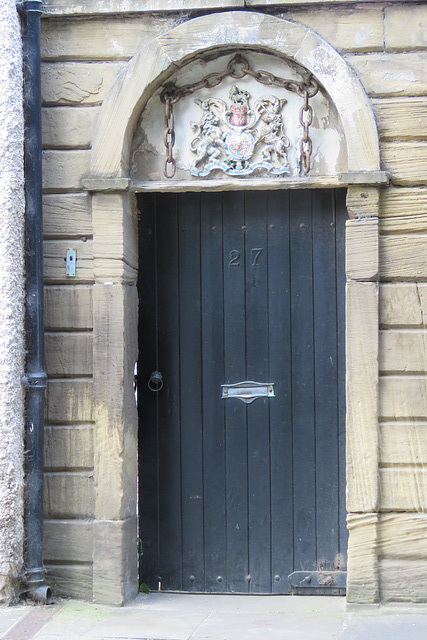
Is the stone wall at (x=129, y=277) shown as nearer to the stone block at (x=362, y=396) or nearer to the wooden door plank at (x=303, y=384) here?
the stone block at (x=362, y=396)

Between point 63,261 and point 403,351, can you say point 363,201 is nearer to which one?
point 403,351

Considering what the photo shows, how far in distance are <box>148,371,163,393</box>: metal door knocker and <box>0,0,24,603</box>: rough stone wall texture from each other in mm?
829

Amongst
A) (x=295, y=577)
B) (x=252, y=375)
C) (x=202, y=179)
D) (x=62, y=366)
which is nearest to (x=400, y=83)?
(x=202, y=179)

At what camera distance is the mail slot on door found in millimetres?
5234

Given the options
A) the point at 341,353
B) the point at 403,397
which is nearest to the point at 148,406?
the point at 341,353

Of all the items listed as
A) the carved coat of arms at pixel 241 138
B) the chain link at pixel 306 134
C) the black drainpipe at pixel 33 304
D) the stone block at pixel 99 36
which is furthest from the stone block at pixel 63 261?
the chain link at pixel 306 134

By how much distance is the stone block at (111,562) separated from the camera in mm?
4926

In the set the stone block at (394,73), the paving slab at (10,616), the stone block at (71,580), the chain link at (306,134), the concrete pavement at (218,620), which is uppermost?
the stone block at (394,73)

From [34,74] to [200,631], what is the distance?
10.4 ft

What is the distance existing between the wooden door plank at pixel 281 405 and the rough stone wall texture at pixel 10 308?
1.48 metres

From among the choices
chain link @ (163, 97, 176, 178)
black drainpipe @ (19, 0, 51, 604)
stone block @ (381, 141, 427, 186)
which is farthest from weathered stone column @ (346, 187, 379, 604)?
black drainpipe @ (19, 0, 51, 604)

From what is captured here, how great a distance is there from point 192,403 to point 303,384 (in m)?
0.68

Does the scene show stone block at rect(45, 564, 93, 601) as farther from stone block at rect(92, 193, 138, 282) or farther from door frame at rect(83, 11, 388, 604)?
stone block at rect(92, 193, 138, 282)

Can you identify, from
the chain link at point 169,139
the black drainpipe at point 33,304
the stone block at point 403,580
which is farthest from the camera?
the chain link at point 169,139
